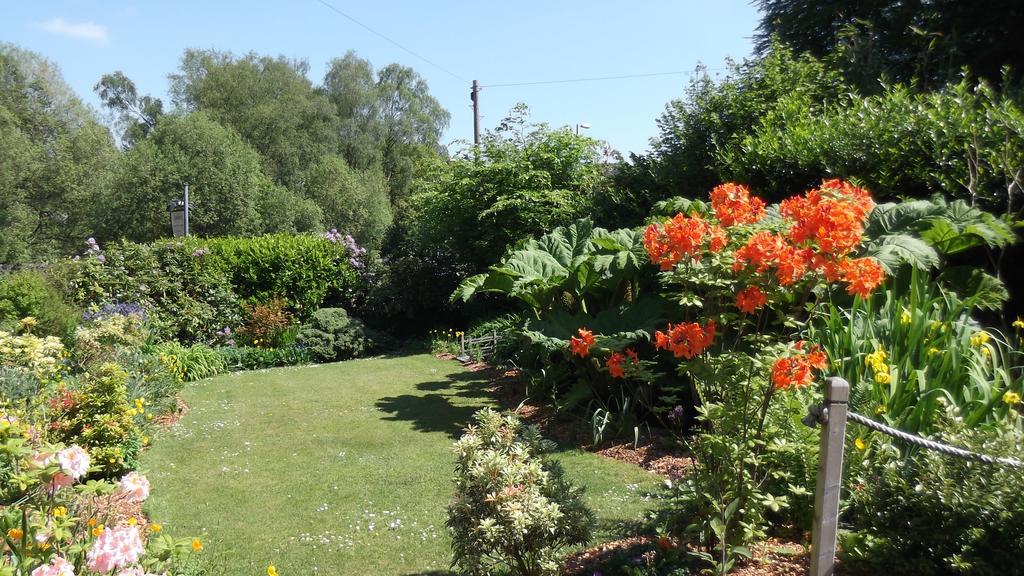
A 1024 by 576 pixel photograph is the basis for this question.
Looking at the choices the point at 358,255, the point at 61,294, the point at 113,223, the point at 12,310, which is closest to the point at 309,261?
the point at 358,255

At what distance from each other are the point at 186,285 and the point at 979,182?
11.7 metres

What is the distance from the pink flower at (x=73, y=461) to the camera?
7.39 ft

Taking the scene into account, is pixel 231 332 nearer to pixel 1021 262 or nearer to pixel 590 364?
pixel 590 364

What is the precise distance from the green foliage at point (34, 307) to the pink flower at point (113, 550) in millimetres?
8323

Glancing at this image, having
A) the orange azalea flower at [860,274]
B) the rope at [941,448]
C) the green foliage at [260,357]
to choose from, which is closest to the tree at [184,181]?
the green foliage at [260,357]

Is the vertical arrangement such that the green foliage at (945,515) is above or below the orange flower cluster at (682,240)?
below

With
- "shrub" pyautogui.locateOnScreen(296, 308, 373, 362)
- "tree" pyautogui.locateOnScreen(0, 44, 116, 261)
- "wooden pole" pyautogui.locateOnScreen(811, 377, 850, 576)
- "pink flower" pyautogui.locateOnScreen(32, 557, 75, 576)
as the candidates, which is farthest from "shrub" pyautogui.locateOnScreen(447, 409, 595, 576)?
"tree" pyautogui.locateOnScreen(0, 44, 116, 261)

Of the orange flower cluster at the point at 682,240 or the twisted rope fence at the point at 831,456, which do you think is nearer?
the twisted rope fence at the point at 831,456

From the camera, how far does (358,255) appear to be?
14438 millimetres

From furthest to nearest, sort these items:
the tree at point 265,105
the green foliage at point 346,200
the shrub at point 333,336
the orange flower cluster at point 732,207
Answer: the tree at point 265,105, the green foliage at point 346,200, the shrub at point 333,336, the orange flower cluster at point 732,207

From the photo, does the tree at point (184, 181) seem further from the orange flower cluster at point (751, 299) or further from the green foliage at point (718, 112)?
the orange flower cluster at point (751, 299)

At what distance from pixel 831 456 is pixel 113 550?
2502 millimetres

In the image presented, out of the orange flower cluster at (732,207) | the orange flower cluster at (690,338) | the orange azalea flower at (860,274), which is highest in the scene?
the orange flower cluster at (732,207)

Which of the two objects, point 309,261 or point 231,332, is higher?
point 309,261
